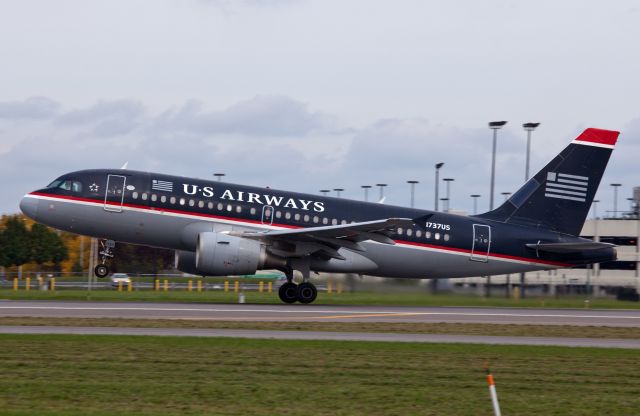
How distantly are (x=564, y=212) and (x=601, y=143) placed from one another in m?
3.28

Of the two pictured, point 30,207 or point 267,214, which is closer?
point 30,207

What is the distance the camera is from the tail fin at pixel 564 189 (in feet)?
125

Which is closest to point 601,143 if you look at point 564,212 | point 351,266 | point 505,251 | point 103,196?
point 564,212

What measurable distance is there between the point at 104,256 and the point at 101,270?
97 cm

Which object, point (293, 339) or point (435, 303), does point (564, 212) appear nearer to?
point (435, 303)

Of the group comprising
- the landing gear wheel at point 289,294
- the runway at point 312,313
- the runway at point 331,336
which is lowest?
the runway at point 331,336

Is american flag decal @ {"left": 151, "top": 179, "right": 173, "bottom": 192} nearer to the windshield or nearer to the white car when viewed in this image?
the windshield

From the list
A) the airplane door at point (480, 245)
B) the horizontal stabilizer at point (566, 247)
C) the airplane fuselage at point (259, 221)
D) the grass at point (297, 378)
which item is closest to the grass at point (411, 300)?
the airplane fuselage at point (259, 221)

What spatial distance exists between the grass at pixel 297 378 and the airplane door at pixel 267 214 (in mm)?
13970

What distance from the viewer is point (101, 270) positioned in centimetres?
3328

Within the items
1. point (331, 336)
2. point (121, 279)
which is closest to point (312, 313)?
point (331, 336)

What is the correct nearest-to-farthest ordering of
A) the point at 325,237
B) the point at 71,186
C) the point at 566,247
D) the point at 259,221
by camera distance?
the point at 325,237, the point at 71,186, the point at 259,221, the point at 566,247

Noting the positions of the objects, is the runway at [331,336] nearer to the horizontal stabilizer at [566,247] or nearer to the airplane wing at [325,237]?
the airplane wing at [325,237]

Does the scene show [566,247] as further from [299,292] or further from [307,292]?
[299,292]
